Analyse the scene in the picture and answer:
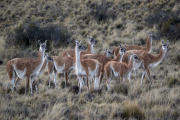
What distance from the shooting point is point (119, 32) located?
62.3ft

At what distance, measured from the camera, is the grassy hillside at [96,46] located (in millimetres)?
6039

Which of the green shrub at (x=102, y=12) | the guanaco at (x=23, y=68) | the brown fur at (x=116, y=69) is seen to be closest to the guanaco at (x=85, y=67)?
the brown fur at (x=116, y=69)

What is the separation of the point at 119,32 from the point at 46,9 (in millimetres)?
9607

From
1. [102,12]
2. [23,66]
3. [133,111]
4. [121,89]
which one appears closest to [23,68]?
[23,66]

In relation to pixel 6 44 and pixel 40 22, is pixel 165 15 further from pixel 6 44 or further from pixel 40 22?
pixel 6 44

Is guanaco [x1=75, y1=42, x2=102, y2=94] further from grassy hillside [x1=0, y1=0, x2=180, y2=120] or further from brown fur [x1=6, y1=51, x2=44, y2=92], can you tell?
brown fur [x1=6, y1=51, x2=44, y2=92]

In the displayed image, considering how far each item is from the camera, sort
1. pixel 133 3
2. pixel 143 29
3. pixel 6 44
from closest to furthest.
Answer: pixel 6 44 < pixel 143 29 < pixel 133 3

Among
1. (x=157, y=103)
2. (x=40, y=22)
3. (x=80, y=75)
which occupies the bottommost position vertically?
(x=157, y=103)

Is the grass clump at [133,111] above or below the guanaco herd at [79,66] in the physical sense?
below

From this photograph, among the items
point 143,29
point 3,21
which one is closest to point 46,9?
point 3,21

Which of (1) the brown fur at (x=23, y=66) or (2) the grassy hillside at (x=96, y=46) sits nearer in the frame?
(2) the grassy hillside at (x=96, y=46)

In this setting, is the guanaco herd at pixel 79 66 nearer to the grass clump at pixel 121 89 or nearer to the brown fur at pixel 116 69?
the brown fur at pixel 116 69

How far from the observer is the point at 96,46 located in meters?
16.8

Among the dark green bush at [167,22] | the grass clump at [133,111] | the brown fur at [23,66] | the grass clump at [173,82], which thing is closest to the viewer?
the grass clump at [133,111]
